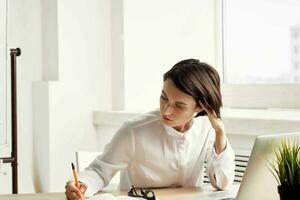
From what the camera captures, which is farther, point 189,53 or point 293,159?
point 189,53

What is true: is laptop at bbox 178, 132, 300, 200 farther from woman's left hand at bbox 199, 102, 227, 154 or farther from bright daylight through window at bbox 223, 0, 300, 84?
bright daylight through window at bbox 223, 0, 300, 84

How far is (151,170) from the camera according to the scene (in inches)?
92.1

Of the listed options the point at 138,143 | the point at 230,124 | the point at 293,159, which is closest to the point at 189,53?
the point at 230,124

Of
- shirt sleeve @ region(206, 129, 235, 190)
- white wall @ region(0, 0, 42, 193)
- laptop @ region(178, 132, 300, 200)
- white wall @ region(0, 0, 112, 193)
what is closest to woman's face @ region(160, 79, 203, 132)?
shirt sleeve @ region(206, 129, 235, 190)

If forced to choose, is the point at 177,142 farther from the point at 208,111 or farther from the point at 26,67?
the point at 26,67

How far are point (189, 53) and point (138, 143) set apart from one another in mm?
1510

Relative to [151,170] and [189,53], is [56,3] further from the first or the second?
[151,170]

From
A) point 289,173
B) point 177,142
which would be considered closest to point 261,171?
point 289,173

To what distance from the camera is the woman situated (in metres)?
2.22

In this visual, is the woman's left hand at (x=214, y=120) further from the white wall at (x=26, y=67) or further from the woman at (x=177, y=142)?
the white wall at (x=26, y=67)

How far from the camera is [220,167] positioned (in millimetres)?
2266

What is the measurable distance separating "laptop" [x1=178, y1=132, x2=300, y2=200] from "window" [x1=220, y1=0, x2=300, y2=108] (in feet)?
5.83

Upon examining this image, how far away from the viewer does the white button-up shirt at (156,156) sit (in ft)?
7.50

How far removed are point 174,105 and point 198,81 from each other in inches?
5.0
